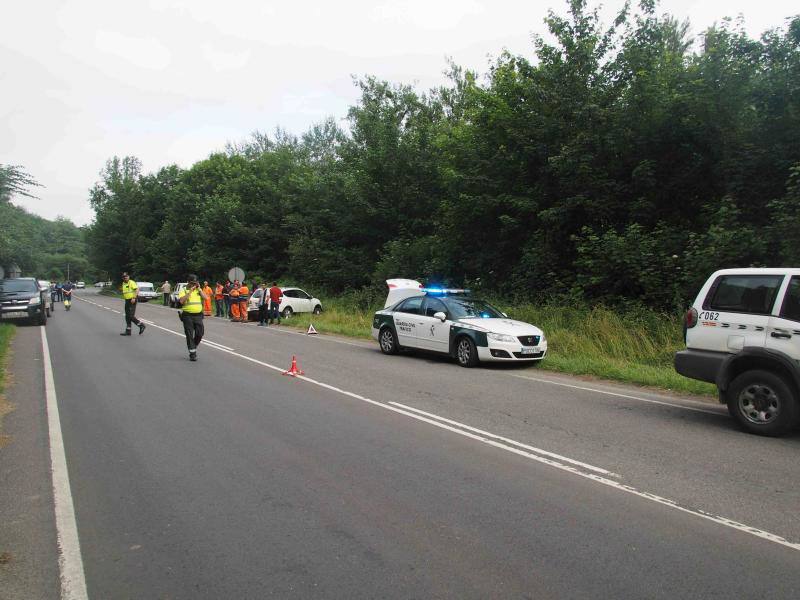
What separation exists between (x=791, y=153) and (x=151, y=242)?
58.7 metres

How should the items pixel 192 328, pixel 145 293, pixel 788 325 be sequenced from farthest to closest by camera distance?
pixel 145 293 < pixel 192 328 < pixel 788 325

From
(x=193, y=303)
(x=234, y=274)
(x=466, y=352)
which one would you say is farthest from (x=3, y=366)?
(x=234, y=274)

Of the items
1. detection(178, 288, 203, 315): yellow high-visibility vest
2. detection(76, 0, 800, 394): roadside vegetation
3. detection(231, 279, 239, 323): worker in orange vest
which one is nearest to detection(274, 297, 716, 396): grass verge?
detection(76, 0, 800, 394): roadside vegetation

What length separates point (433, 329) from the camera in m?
13.3

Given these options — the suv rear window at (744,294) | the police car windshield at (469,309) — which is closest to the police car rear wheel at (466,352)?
the police car windshield at (469,309)

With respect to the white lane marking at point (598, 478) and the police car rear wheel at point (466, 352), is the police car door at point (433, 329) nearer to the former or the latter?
the police car rear wheel at point (466, 352)

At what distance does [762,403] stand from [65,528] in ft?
22.5

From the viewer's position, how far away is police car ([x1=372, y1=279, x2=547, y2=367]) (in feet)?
39.3

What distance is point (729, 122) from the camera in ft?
49.7

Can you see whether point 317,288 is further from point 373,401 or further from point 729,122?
point 373,401

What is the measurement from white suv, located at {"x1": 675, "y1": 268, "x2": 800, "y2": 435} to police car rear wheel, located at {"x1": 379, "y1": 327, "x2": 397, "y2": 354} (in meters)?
7.74

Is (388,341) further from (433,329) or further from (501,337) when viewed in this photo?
(501,337)

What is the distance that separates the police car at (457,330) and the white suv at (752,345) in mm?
4557

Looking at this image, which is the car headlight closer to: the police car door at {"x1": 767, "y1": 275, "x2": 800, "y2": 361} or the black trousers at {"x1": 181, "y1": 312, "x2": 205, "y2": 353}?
the police car door at {"x1": 767, "y1": 275, "x2": 800, "y2": 361}
